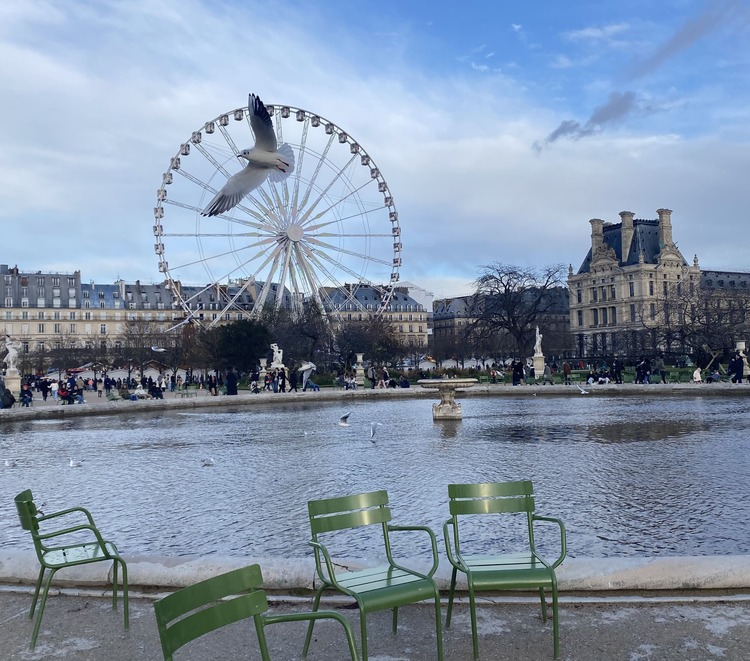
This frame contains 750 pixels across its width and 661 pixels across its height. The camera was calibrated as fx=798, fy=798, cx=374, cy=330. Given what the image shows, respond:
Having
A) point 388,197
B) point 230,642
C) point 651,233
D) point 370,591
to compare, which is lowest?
point 230,642

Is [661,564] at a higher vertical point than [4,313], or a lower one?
lower

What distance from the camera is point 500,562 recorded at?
14.1ft

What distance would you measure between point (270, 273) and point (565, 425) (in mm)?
28878

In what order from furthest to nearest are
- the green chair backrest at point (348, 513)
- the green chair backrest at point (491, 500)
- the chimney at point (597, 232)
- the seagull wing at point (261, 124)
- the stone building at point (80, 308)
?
the chimney at point (597, 232) → the stone building at point (80, 308) → the seagull wing at point (261, 124) → the green chair backrest at point (491, 500) → the green chair backrest at point (348, 513)

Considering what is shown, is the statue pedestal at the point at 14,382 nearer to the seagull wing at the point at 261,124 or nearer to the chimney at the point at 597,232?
the seagull wing at the point at 261,124

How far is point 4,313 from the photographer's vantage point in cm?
9281

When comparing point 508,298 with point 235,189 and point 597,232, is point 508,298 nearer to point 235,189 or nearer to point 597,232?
point 235,189

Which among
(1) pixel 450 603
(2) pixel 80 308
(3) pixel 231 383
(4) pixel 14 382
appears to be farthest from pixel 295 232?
(2) pixel 80 308

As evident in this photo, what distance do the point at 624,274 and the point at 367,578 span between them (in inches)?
4065

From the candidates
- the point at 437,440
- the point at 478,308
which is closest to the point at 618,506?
the point at 437,440

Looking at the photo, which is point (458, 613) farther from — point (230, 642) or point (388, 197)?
point (388, 197)

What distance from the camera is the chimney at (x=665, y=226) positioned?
327 feet

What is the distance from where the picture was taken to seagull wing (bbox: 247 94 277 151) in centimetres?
3425

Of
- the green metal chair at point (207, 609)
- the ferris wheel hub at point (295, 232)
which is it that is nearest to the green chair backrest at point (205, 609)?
the green metal chair at point (207, 609)
